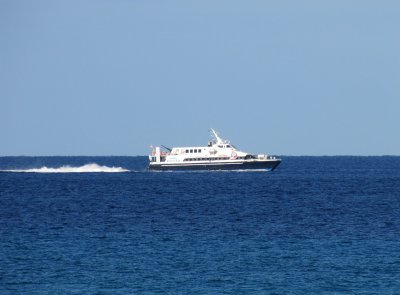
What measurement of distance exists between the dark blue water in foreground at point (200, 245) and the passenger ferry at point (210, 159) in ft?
162

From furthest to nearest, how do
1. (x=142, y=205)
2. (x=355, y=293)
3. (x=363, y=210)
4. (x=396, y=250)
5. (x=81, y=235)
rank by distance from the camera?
(x=142, y=205), (x=363, y=210), (x=81, y=235), (x=396, y=250), (x=355, y=293)

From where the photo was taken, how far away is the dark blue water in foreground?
156 ft

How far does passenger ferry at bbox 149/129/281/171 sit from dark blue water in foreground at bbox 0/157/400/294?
1947 inches

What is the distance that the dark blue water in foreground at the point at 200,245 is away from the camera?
156 feet

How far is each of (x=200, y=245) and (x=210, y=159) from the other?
3944 inches

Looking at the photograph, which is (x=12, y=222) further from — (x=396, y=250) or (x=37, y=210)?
(x=396, y=250)

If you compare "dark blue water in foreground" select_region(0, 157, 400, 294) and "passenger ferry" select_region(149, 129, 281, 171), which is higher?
"passenger ferry" select_region(149, 129, 281, 171)

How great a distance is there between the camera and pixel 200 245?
60312 mm

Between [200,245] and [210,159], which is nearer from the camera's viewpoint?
[200,245]

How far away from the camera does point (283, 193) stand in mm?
117250

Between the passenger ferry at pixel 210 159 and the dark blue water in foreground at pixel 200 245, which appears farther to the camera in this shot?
the passenger ferry at pixel 210 159

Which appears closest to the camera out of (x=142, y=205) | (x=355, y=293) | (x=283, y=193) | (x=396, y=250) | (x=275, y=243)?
(x=355, y=293)

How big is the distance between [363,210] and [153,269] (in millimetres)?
42447

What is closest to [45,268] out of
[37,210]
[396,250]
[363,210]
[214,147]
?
[396,250]
